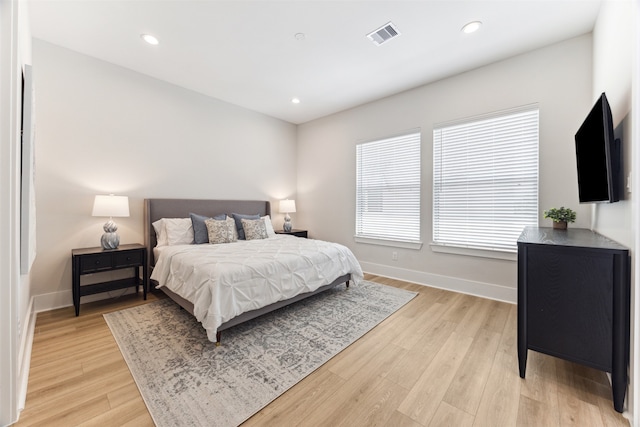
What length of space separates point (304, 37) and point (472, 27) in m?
1.65

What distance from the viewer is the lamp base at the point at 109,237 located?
2955 mm

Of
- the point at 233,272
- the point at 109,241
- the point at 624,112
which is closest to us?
the point at 624,112

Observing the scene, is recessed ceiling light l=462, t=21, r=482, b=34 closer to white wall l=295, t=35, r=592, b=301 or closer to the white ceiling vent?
the white ceiling vent

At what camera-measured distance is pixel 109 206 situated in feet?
9.59

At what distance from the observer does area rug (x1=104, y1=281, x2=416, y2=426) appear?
150cm

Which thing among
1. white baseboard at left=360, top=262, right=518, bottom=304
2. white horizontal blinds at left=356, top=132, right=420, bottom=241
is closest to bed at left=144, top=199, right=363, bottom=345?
white baseboard at left=360, top=262, right=518, bottom=304

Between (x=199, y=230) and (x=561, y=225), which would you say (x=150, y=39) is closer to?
(x=199, y=230)

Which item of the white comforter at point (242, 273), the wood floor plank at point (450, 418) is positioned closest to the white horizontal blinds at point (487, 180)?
the white comforter at point (242, 273)

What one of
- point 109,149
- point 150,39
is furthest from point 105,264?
point 150,39

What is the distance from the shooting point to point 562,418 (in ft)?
4.63

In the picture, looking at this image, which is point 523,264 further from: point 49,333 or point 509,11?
point 49,333

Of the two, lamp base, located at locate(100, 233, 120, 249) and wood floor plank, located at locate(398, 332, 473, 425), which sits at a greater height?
lamp base, located at locate(100, 233, 120, 249)

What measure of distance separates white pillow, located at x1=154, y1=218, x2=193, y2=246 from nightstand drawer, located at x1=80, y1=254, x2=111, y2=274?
57 cm

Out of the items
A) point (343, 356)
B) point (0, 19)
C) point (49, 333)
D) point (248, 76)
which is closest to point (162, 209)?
point (49, 333)
